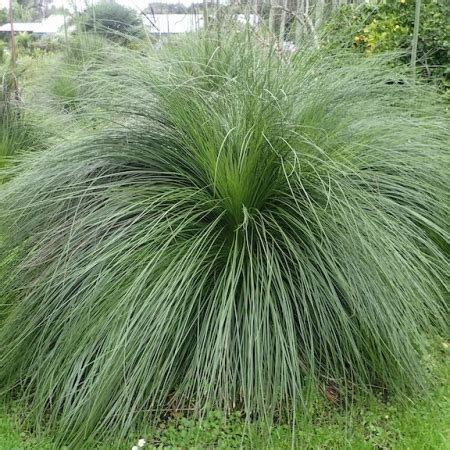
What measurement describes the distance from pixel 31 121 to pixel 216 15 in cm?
181

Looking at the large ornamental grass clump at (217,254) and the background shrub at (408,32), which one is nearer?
the large ornamental grass clump at (217,254)

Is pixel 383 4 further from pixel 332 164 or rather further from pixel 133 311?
pixel 133 311

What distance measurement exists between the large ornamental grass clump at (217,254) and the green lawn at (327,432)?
0.06 m

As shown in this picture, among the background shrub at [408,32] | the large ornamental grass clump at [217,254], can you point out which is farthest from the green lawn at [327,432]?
the background shrub at [408,32]

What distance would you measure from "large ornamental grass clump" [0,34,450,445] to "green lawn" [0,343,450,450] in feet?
0.21

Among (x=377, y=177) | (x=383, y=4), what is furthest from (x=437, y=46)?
(x=377, y=177)

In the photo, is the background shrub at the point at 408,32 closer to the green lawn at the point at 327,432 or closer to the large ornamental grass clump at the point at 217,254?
the large ornamental grass clump at the point at 217,254

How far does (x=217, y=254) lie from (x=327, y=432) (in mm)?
712

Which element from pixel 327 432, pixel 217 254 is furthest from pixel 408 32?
pixel 327 432

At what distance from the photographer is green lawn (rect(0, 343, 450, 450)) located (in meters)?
1.61

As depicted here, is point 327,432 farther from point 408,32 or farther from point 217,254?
point 408,32

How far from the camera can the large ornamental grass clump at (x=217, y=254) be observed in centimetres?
165

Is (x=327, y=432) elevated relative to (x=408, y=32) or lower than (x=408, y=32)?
lower

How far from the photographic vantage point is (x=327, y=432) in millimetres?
1646
